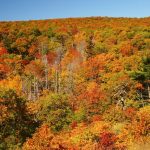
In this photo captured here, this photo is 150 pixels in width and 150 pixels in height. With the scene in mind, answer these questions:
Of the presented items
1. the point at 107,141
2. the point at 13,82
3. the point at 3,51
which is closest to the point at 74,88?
the point at 13,82

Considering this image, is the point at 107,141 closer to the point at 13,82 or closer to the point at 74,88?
the point at 74,88

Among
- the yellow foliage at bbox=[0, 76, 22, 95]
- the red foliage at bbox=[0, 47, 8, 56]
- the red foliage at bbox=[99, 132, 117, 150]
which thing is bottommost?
the red foliage at bbox=[99, 132, 117, 150]

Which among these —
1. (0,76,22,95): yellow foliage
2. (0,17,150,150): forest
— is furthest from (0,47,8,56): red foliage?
(0,76,22,95): yellow foliage

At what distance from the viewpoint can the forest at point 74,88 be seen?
58562 mm

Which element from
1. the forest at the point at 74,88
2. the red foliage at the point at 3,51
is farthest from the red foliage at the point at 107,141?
the red foliage at the point at 3,51

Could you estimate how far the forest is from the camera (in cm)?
5856

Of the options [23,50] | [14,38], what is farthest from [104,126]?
[14,38]

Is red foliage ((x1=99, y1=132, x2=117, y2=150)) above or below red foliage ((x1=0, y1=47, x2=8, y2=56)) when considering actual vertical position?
below

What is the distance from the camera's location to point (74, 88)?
4446 inches

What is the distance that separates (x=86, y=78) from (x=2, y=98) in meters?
65.6

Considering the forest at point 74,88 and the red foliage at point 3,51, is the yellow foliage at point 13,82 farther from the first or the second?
the red foliage at point 3,51

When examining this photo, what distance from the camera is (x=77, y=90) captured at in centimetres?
11081

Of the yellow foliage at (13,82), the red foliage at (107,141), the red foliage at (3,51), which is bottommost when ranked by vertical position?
the red foliage at (107,141)

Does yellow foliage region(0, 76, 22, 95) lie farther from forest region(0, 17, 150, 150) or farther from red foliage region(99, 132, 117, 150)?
red foliage region(99, 132, 117, 150)
